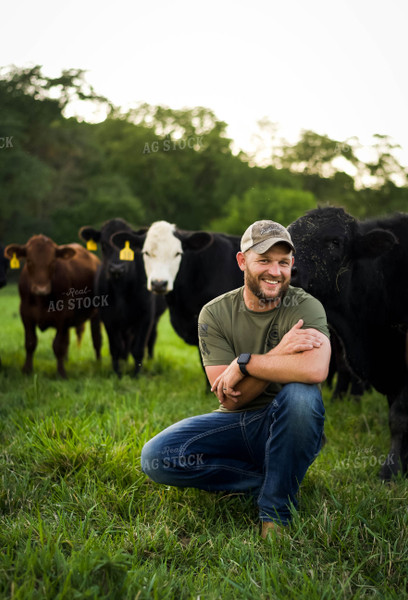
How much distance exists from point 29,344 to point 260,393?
492 cm

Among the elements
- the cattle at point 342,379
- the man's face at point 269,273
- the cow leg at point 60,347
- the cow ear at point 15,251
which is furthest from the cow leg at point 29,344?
the man's face at point 269,273

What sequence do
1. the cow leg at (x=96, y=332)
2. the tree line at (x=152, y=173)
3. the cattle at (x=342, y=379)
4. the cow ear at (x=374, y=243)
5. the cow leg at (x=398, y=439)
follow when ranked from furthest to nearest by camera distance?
the tree line at (x=152, y=173)
the cow leg at (x=96, y=332)
the cattle at (x=342, y=379)
the cow ear at (x=374, y=243)
the cow leg at (x=398, y=439)

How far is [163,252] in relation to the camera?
243 inches

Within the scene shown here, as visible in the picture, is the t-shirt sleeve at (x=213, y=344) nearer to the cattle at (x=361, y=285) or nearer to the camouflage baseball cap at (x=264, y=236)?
the camouflage baseball cap at (x=264, y=236)

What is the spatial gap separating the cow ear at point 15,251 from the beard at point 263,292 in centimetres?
509

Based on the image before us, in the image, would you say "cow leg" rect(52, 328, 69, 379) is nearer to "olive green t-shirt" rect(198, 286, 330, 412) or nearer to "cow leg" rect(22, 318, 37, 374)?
"cow leg" rect(22, 318, 37, 374)

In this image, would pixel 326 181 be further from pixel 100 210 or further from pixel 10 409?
pixel 10 409

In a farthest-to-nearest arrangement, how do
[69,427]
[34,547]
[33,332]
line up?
[33,332] < [69,427] < [34,547]

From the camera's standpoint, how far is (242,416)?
2904mm

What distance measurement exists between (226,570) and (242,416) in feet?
2.60

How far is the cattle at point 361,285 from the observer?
12.9ft

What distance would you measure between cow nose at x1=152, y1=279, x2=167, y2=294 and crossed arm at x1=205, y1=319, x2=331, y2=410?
3.25 meters

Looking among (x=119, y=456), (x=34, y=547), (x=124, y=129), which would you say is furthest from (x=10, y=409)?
(x=124, y=129)

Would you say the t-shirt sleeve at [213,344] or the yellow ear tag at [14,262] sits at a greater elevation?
the yellow ear tag at [14,262]
